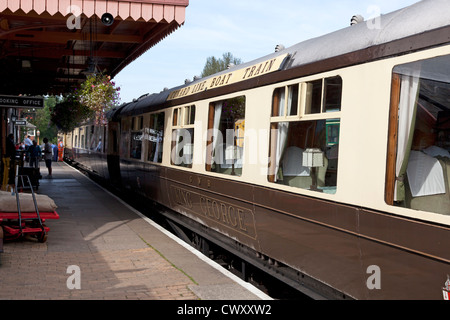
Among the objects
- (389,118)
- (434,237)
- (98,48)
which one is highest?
(98,48)

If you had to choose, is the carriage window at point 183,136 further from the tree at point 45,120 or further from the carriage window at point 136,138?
the tree at point 45,120

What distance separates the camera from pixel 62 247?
7.82 meters

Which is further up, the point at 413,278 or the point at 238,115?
the point at 238,115

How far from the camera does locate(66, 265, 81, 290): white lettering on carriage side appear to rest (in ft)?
18.5

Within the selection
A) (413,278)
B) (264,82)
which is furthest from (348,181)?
(264,82)

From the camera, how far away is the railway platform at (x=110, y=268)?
542 cm

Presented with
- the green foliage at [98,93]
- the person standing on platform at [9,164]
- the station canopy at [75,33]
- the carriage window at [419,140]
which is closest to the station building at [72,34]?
the station canopy at [75,33]

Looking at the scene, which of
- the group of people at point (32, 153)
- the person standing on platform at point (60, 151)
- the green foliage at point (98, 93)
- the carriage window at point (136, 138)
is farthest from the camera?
the person standing on platform at point (60, 151)

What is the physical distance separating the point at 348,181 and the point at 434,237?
113 centimetres

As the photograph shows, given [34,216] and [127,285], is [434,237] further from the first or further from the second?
[34,216]

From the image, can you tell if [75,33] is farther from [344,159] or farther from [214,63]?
[214,63]

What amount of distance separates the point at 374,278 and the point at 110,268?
144 inches

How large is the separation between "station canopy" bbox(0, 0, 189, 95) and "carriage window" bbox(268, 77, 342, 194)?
4216 mm

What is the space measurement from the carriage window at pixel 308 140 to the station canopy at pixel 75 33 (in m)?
4.22
